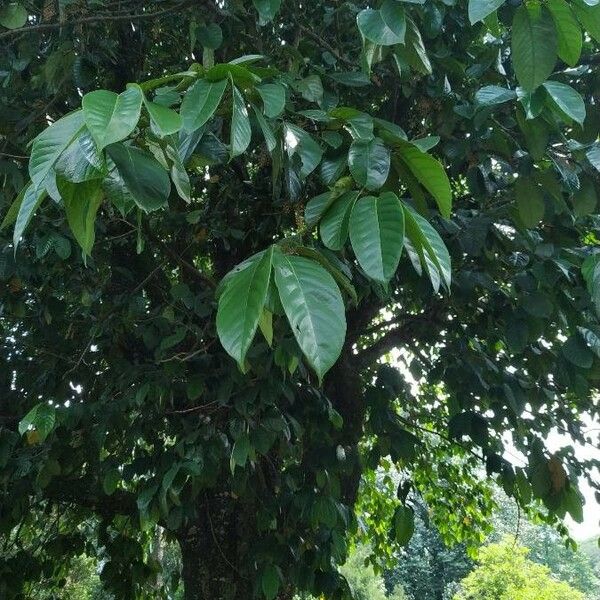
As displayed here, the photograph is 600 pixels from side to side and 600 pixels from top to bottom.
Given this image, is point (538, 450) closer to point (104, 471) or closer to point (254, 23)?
point (104, 471)

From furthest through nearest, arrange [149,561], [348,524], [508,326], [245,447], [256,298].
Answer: [149,561]
[348,524]
[508,326]
[245,447]
[256,298]

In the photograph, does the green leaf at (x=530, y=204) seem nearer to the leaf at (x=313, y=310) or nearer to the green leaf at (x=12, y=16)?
the leaf at (x=313, y=310)

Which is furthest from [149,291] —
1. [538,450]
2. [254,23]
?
[538,450]

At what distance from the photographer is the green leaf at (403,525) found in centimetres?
264

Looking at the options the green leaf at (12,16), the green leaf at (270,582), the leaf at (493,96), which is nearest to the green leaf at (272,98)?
the leaf at (493,96)

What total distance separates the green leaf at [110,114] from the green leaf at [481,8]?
590 mm

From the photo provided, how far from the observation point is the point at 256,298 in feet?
3.07

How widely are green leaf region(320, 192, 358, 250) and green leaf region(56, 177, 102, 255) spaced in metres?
0.36

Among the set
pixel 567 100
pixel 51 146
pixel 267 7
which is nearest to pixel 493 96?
pixel 567 100

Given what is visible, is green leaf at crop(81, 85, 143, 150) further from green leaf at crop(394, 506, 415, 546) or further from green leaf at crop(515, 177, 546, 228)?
green leaf at crop(394, 506, 415, 546)

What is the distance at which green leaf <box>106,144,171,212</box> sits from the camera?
0.96 metres

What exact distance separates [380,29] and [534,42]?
297mm

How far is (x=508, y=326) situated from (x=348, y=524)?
933 millimetres

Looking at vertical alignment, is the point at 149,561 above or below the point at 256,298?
below
